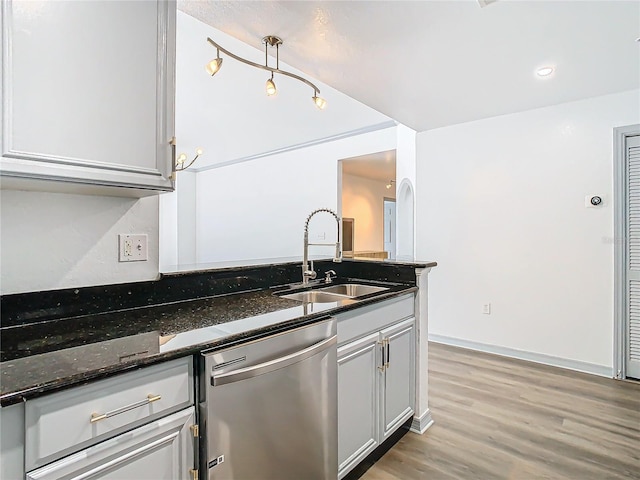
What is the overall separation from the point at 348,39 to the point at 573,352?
131 inches

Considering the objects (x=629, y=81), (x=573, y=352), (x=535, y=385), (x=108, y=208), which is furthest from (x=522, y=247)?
(x=108, y=208)

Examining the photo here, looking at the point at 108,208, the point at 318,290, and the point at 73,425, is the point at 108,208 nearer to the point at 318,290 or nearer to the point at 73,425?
the point at 73,425

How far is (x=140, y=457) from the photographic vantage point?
39.4 inches

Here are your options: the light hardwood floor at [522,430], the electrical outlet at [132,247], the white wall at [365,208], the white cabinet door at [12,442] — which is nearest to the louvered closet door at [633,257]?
the light hardwood floor at [522,430]

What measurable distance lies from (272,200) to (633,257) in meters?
5.11

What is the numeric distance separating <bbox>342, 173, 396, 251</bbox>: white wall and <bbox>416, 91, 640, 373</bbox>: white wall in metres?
2.69

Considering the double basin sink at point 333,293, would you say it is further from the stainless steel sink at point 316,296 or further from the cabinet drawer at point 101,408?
the cabinet drawer at point 101,408

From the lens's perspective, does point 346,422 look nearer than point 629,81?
Yes

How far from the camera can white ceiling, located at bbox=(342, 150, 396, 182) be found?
5.44 m

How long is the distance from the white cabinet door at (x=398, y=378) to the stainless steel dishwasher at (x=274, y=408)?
464 millimetres

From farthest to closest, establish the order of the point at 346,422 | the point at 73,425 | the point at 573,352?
the point at 573,352, the point at 346,422, the point at 73,425

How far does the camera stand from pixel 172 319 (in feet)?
4.70

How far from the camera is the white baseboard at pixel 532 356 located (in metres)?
3.19

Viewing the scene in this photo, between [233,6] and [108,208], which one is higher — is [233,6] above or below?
above
